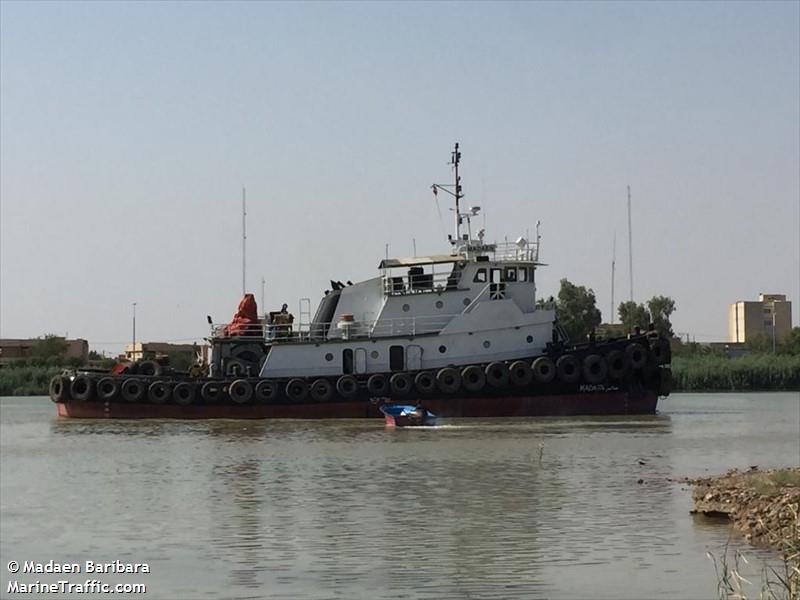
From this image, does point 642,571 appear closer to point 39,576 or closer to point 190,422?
point 39,576

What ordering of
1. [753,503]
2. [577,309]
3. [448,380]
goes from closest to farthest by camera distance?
[753,503] < [448,380] < [577,309]

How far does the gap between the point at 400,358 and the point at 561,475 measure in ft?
53.2

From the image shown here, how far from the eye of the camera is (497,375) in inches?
1385

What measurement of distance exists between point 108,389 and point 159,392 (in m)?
1.88

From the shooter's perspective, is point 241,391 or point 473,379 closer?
point 473,379

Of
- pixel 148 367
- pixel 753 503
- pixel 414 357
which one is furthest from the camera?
pixel 148 367

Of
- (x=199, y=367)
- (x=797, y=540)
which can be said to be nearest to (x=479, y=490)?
(x=797, y=540)

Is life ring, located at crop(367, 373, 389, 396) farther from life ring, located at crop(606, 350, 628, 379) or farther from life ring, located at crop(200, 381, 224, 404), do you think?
life ring, located at crop(606, 350, 628, 379)

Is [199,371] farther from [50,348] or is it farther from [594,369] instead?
[50,348]

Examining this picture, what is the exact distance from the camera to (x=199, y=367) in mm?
40281

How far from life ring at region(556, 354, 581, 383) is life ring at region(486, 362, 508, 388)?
147 cm

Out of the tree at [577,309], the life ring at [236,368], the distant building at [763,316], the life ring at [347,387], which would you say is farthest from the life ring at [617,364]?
the distant building at [763,316]

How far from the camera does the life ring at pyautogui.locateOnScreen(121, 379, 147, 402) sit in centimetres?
3834

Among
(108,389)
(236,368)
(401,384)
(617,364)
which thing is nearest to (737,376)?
(617,364)
